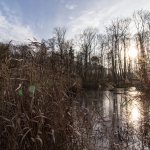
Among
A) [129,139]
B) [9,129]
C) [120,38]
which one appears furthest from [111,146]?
[120,38]

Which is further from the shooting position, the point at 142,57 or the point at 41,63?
the point at 142,57

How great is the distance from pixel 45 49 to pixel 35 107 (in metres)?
0.86

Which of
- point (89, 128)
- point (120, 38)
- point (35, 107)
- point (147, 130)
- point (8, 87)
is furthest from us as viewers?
point (120, 38)

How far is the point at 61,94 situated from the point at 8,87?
0.73 meters

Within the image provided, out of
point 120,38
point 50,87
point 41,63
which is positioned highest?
point 120,38

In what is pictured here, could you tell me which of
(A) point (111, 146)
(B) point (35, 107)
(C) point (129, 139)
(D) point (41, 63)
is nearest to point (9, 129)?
(B) point (35, 107)

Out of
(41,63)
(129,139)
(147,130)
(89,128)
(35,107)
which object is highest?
(41,63)

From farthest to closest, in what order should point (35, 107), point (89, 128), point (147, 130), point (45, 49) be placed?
point (147, 130)
point (89, 128)
point (45, 49)
point (35, 107)

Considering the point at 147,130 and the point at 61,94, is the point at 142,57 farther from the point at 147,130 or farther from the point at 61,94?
the point at 61,94

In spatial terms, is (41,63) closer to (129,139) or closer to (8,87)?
(8,87)

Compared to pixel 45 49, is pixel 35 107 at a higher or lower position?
lower

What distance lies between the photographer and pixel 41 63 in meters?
2.42

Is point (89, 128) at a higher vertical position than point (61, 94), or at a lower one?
lower

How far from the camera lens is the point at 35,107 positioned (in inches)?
73.5
